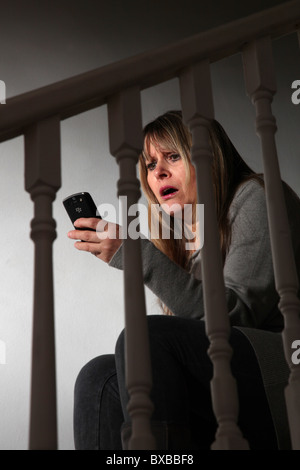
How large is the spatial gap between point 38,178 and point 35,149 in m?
0.04

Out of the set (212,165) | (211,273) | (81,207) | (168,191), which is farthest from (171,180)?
(211,273)

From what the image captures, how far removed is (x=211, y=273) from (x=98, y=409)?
0.43 metres

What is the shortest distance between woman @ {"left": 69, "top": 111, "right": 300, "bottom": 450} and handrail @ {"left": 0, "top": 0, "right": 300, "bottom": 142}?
289 millimetres

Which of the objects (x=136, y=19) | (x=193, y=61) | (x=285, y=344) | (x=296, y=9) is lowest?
(x=285, y=344)

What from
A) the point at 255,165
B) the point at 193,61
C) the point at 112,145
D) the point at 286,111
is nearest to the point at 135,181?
the point at 112,145

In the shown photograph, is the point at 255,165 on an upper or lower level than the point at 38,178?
upper

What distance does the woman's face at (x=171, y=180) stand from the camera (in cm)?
149

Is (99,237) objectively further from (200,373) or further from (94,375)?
(200,373)

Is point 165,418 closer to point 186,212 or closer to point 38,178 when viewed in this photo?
point 38,178

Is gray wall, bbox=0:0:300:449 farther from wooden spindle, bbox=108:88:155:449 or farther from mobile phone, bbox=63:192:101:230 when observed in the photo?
wooden spindle, bbox=108:88:155:449

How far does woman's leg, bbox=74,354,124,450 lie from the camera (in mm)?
1059

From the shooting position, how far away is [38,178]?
79 cm

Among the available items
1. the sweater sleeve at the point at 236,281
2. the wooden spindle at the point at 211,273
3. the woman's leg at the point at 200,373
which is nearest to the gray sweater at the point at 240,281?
the sweater sleeve at the point at 236,281
